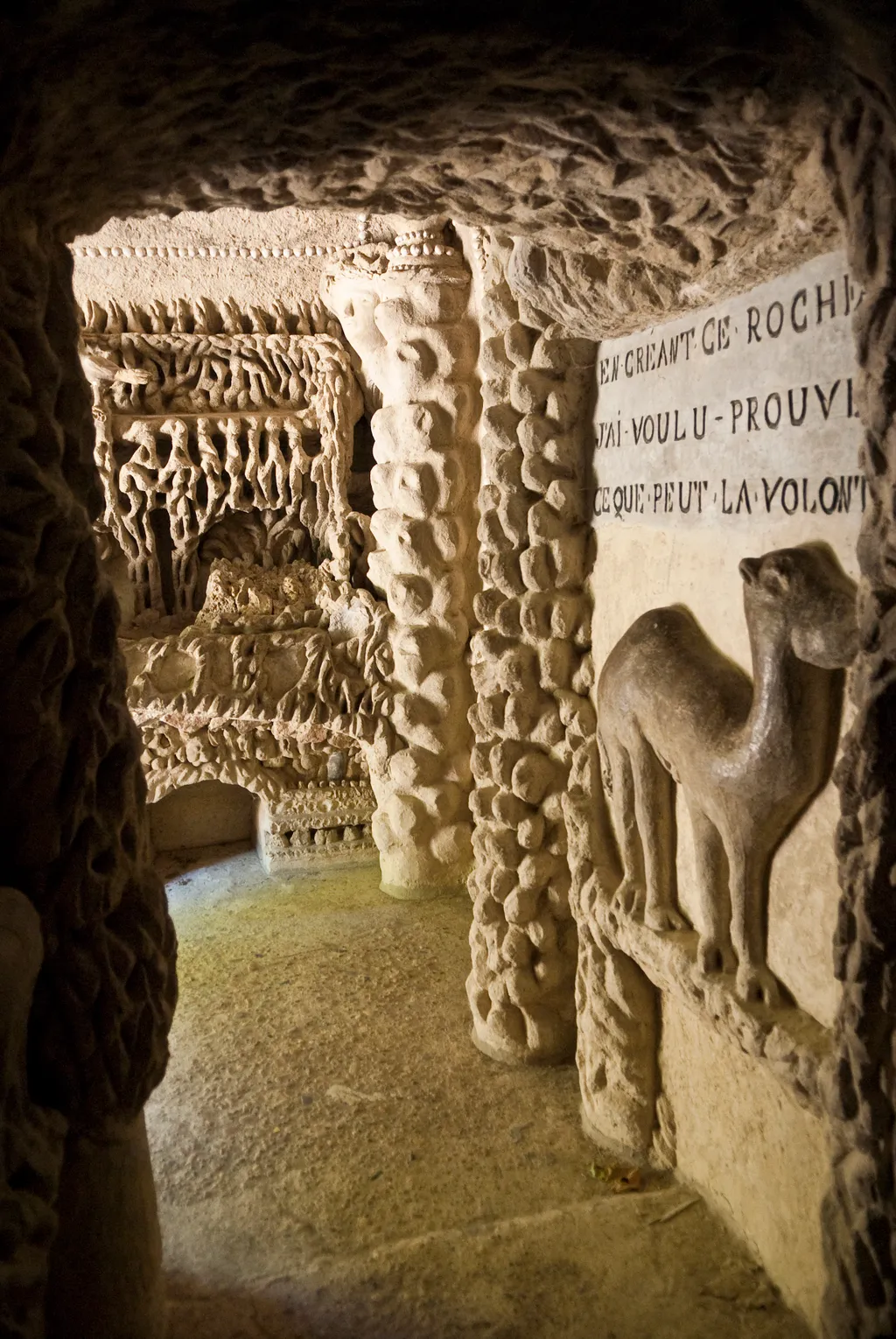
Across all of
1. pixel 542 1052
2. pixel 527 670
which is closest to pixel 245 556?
pixel 527 670

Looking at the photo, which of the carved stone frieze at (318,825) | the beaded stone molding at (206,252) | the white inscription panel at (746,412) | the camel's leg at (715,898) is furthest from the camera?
the carved stone frieze at (318,825)

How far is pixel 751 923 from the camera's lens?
2.07 m

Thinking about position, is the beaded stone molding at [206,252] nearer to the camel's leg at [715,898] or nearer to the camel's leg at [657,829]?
the camel's leg at [657,829]

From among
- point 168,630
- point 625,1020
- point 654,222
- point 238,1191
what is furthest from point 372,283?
point 238,1191

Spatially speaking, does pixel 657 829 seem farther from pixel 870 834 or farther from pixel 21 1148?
pixel 21 1148

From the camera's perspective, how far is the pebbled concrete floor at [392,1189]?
220 cm

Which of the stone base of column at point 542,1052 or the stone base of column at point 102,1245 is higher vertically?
the stone base of column at point 102,1245

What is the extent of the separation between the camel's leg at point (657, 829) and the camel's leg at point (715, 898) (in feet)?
0.64

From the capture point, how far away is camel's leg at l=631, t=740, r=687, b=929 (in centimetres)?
240

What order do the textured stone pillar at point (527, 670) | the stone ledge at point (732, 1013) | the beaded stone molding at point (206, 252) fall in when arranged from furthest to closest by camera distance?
the beaded stone molding at point (206, 252) → the textured stone pillar at point (527, 670) → the stone ledge at point (732, 1013)

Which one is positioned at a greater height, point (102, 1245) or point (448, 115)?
point (448, 115)

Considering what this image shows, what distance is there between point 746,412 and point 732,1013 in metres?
1.20

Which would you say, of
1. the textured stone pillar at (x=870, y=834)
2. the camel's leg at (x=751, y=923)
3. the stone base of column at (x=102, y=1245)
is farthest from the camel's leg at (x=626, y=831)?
the stone base of column at (x=102, y=1245)

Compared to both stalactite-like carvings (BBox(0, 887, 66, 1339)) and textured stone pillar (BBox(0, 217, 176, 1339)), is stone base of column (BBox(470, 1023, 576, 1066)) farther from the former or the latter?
stalactite-like carvings (BBox(0, 887, 66, 1339))
